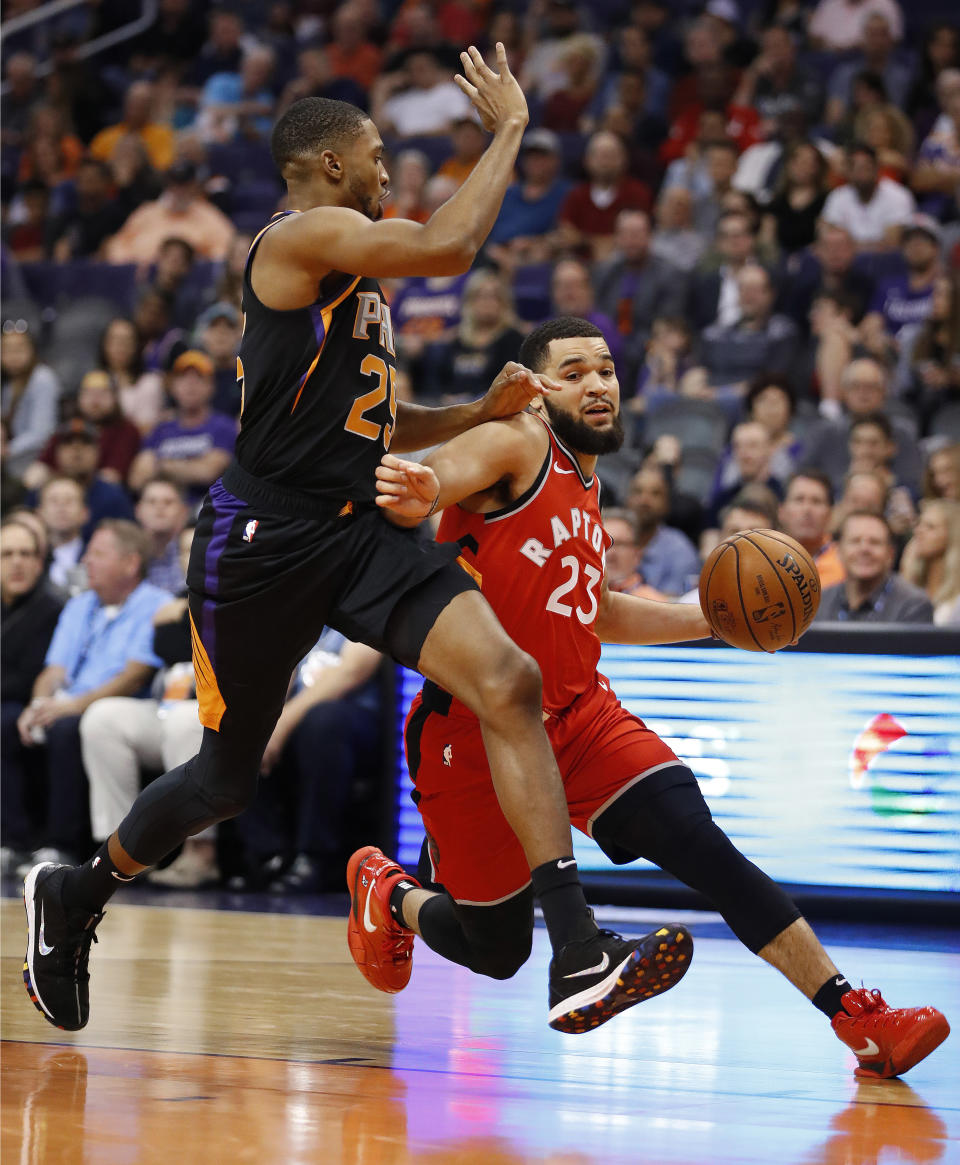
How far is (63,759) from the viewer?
26.1 feet

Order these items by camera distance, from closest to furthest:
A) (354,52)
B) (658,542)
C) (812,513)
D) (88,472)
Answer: (812,513) → (658,542) → (88,472) → (354,52)

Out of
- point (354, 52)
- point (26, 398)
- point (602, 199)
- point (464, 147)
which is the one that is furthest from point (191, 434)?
point (354, 52)

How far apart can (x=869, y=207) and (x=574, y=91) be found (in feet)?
10.2

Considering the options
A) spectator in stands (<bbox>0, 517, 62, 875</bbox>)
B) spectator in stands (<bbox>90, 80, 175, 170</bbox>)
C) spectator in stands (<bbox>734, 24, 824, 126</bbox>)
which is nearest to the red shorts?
spectator in stands (<bbox>0, 517, 62, 875</bbox>)

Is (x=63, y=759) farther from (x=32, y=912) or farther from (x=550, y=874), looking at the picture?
(x=550, y=874)

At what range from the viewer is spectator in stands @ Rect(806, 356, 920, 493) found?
9133 mm

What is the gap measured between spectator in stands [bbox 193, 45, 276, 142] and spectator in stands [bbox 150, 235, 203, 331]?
234cm

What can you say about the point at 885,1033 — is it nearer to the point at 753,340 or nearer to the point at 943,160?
the point at 753,340

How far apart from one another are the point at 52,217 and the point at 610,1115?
12.1 metres

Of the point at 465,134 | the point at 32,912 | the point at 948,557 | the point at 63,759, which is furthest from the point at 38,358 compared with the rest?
the point at 32,912

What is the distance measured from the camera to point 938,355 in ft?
31.6

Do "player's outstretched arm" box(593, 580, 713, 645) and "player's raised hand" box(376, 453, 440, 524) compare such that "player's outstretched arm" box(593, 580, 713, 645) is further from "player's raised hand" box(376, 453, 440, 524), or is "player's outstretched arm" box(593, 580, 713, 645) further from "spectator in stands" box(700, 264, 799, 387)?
"spectator in stands" box(700, 264, 799, 387)

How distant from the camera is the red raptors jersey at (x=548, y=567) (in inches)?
165

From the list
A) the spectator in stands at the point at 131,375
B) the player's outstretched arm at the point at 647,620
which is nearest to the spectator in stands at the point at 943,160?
the spectator in stands at the point at 131,375
